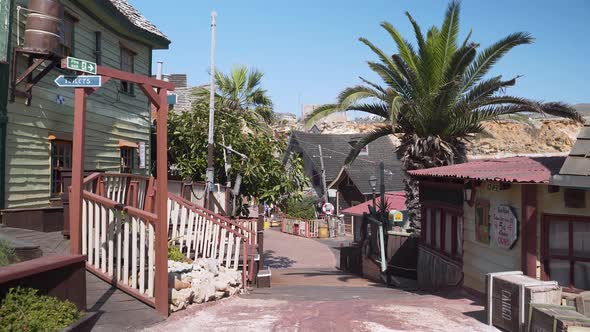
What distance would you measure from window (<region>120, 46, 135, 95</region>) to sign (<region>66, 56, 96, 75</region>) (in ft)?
29.3

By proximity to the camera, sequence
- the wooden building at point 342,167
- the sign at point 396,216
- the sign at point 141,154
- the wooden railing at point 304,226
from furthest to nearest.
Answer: the wooden building at point 342,167, the wooden railing at point 304,226, the sign at point 396,216, the sign at point 141,154

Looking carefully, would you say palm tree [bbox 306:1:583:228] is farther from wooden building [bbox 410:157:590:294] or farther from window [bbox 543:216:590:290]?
window [bbox 543:216:590:290]

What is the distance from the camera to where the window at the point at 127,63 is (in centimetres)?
1527

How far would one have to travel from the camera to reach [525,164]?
10055mm

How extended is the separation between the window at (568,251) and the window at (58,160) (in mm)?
9349

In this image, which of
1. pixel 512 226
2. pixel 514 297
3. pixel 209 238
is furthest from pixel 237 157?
pixel 514 297

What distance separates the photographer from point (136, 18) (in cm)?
1593

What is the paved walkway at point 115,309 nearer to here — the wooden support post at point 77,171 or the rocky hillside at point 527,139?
the wooden support post at point 77,171

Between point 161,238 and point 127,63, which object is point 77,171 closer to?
point 161,238

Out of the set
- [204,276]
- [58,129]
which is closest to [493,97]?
[204,276]

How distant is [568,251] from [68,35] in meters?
10.7

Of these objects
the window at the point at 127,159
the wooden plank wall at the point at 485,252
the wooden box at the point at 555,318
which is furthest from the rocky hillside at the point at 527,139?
the wooden box at the point at 555,318

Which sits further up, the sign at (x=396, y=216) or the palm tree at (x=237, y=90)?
the palm tree at (x=237, y=90)

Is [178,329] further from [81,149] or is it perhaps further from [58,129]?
[58,129]
